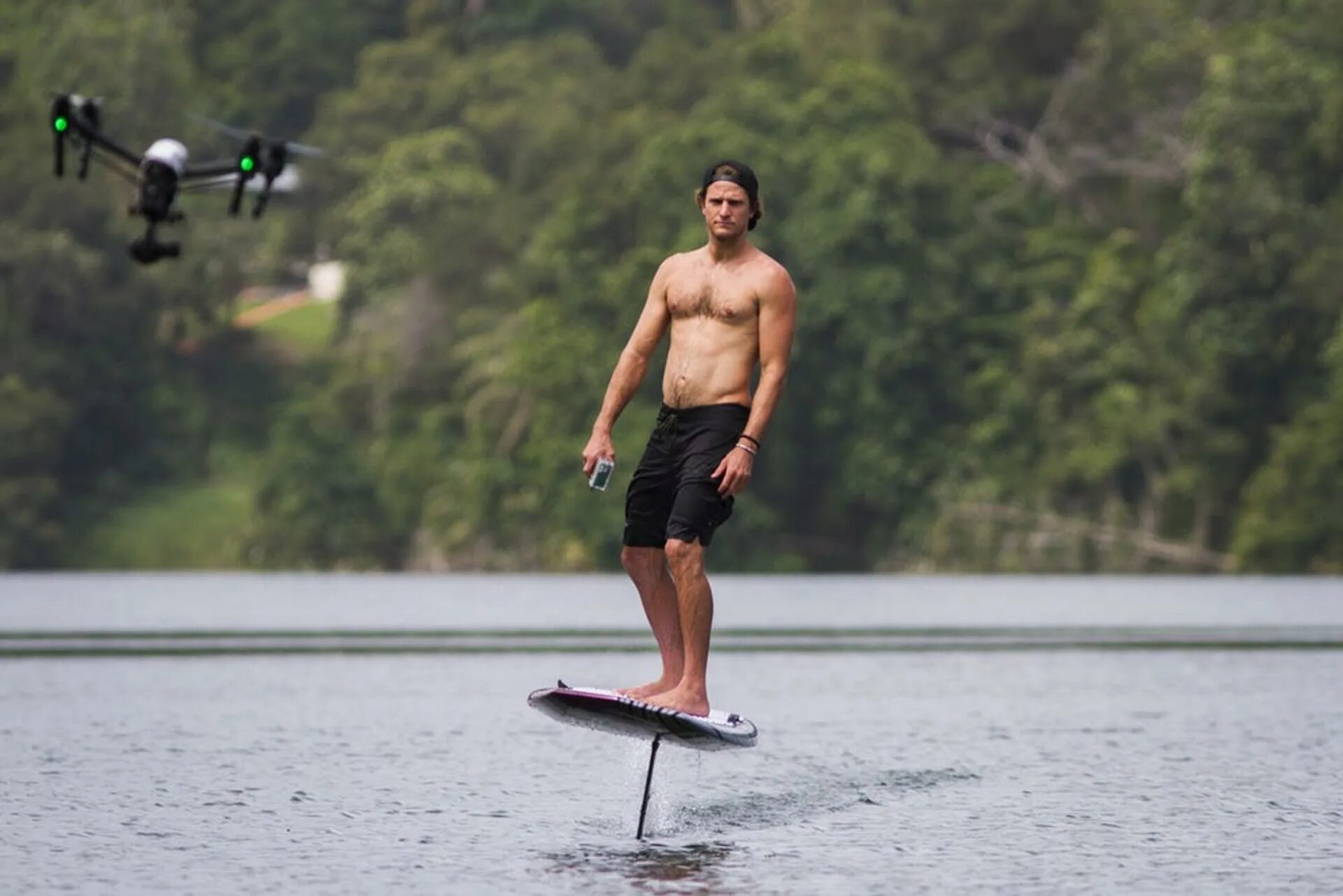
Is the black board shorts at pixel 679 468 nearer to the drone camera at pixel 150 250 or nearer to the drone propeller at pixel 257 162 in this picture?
the drone propeller at pixel 257 162

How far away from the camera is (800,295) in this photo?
221 ft

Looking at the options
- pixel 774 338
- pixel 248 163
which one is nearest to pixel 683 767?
pixel 774 338

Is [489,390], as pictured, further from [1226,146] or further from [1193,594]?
[1193,594]

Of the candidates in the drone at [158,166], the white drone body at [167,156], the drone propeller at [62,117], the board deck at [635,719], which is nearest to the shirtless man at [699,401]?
the board deck at [635,719]

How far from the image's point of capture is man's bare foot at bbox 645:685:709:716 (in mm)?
11336

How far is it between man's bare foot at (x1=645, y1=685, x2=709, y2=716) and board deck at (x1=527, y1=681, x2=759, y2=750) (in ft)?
0.85

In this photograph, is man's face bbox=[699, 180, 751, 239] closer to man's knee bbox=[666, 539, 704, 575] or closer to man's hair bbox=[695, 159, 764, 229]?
man's hair bbox=[695, 159, 764, 229]

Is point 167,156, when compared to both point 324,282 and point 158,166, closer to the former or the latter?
point 158,166

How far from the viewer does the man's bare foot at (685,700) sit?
11336mm

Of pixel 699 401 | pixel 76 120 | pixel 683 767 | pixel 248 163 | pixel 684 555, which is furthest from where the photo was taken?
pixel 76 120

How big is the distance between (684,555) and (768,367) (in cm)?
81

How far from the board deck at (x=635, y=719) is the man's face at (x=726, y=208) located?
6.08 feet

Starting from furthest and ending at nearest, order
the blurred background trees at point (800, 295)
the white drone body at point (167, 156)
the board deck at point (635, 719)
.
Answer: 1. the blurred background trees at point (800, 295)
2. the white drone body at point (167, 156)
3. the board deck at point (635, 719)

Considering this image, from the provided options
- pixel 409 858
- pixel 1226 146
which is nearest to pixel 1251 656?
pixel 409 858
